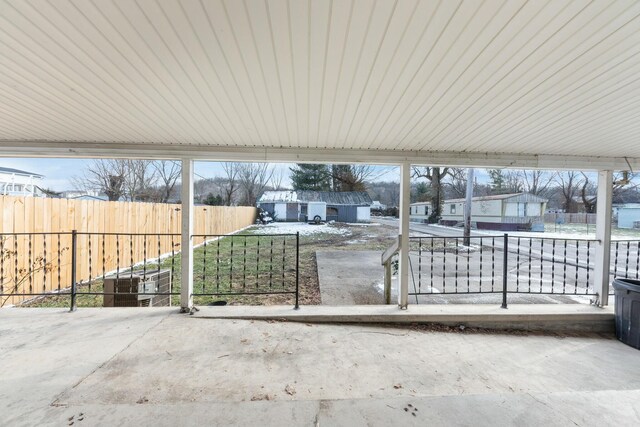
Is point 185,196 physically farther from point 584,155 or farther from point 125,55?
point 584,155

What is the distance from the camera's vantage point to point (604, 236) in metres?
3.71

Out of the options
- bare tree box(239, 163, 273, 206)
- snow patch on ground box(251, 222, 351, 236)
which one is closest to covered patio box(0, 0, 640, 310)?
snow patch on ground box(251, 222, 351, 236)

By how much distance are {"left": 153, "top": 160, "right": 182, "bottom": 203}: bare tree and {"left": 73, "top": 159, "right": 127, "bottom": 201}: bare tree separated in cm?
206

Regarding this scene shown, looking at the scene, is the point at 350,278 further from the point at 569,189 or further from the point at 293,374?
the point at 569,189

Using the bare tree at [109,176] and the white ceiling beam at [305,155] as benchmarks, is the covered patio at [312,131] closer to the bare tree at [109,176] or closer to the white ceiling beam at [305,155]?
the white ceiling beam at [305,155]

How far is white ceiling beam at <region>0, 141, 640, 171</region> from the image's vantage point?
10.6 feet

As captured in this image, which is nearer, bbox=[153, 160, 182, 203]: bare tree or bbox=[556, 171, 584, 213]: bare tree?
bbox=[153, 160, 182, 203]: bare tree

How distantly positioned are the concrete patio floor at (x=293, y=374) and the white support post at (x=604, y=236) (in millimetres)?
707

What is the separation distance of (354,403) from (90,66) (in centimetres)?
266

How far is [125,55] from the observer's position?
1.53 m

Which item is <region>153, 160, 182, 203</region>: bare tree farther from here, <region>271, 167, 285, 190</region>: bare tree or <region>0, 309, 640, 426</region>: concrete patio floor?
<region>0, 309, 640, 426</region>: concrete patio floor

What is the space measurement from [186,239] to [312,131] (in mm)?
2011

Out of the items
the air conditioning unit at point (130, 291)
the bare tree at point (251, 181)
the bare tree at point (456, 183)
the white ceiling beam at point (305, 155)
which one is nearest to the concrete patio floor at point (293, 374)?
the air conditioning unit at point (130, 291)

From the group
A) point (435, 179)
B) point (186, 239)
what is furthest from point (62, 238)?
point (435, 179)
